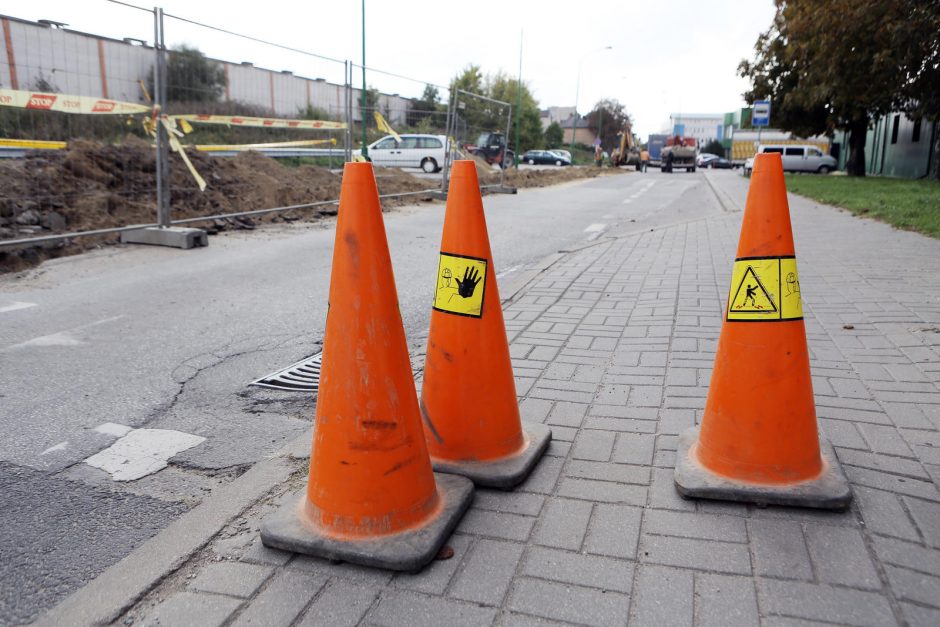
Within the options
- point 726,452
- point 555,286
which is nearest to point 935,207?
point 555,286

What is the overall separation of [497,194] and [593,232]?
320 inches

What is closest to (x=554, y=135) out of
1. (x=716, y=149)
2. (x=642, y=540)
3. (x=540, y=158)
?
(x=716, y=149)

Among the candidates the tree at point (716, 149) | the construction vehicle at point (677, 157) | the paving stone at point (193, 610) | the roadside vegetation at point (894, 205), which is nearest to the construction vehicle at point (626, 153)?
the construction vehicle at point (677, 157)

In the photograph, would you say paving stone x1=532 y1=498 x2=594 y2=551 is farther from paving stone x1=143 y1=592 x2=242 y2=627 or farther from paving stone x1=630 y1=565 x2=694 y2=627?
paving stone x1=143 y1=592 x2=242 y2=627

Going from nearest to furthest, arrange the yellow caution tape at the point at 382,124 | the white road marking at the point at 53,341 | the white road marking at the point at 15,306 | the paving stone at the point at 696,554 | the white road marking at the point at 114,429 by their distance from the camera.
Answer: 1. the paving stone at the point at 696,554
2. the white road marking at the point at 114,429
3. the white road marking at the point at 53,341
4. the white road marking at the point at 15,306
5. the yellow caution tape at the point at 382,124

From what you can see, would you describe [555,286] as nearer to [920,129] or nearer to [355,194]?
[355,194]

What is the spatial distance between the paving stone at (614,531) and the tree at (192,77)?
336 inches

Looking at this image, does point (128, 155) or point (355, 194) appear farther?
point (128, 155)

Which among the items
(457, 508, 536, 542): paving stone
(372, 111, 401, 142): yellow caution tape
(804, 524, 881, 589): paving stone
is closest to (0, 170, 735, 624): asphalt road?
(457, 508, 536, 542): paving stone

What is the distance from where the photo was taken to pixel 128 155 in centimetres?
1029

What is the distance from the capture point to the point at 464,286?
9.55ft

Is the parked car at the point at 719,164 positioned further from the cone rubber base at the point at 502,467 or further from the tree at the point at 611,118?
the cone rubber base at the point at 502,467

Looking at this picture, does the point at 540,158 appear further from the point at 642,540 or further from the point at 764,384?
the point at 642,540

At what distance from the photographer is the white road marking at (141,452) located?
311 cm
